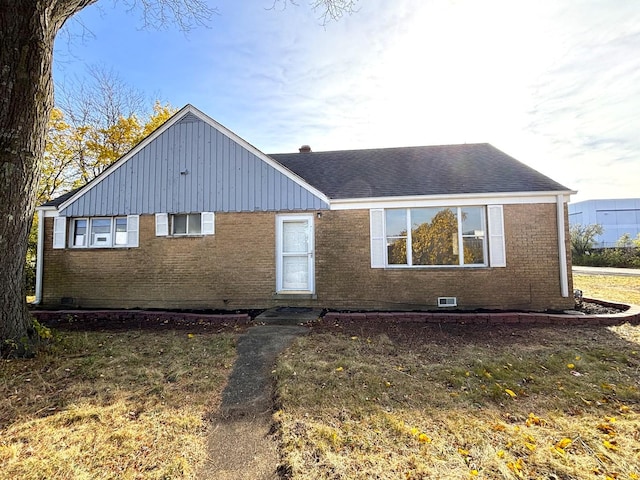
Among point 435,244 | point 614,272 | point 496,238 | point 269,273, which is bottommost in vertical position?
point 614,272

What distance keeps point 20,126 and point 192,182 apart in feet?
15.0

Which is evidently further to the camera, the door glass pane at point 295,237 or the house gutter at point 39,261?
the house gutter at point 39,261

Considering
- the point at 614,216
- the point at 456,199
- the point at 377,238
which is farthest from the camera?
the point at 614,216

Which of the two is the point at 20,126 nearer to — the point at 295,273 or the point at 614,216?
the point at 295,273

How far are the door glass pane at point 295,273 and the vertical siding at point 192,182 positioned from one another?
149 centimetres

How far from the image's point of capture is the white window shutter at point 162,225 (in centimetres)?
920

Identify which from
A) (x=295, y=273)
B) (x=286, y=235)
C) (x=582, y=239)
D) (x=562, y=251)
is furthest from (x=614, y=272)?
(x=286, y=235)

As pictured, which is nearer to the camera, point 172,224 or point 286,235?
point 286,235

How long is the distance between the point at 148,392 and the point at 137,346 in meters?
2.26

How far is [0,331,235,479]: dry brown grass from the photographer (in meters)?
2.63

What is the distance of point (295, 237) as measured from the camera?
904 cm

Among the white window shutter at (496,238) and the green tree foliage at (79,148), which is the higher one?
the green tree foliage at (79,148)

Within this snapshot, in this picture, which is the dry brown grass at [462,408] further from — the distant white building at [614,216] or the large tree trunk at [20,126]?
the distant white building at [614,216]

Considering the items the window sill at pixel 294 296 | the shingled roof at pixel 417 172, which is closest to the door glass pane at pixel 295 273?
the window sill at pixel 294 296
